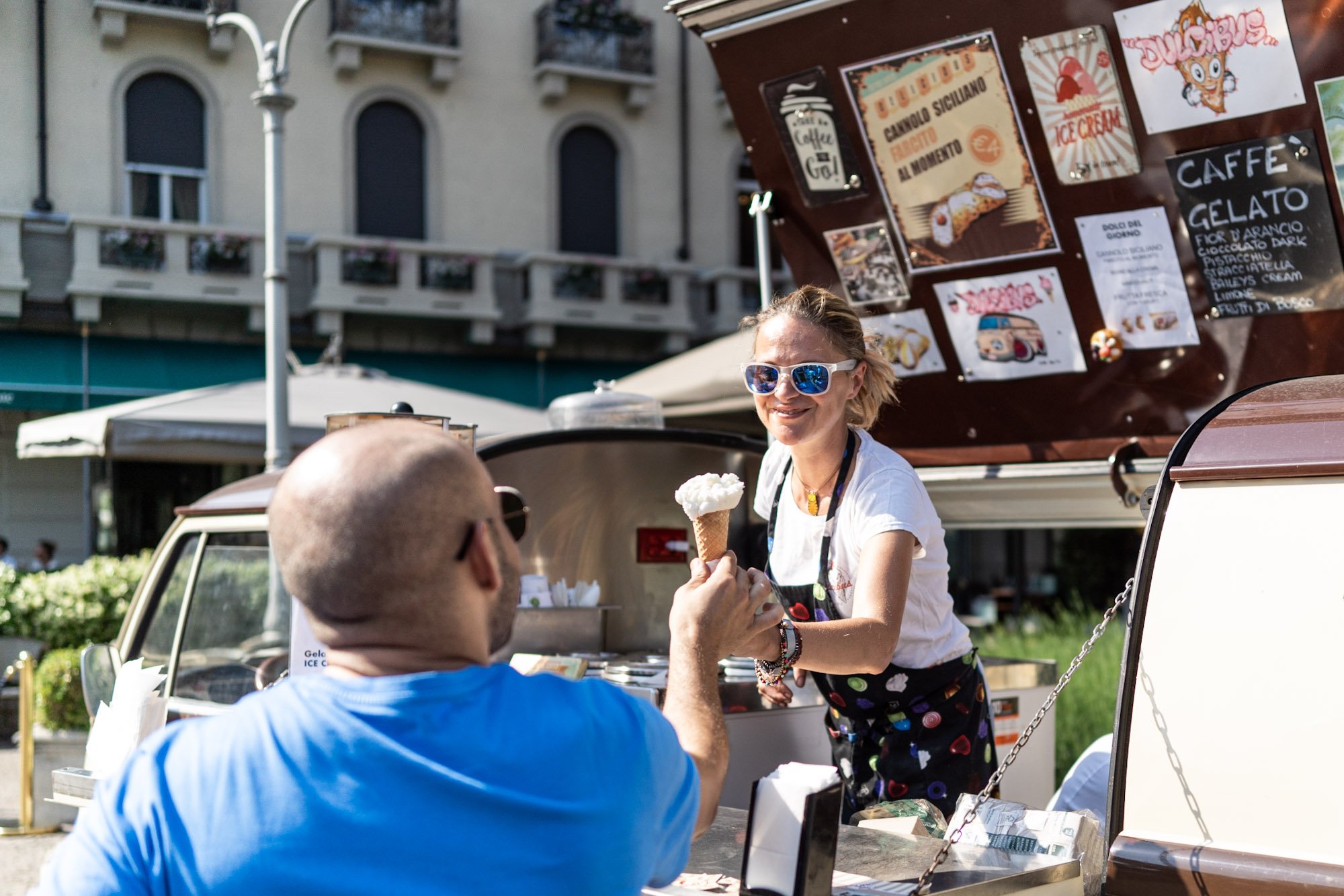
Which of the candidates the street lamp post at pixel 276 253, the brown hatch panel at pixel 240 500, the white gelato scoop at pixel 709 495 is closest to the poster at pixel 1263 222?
the white gelato scoop at pixel 709 495

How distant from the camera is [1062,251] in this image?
349cm

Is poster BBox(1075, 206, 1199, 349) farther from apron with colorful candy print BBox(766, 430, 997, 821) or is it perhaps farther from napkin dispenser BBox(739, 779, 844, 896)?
napkin dispenser BBox(739, 779, 844, 896)

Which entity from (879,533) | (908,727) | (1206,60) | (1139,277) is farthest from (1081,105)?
(908,727)

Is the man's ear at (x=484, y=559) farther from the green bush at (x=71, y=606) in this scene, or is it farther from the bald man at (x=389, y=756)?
the green bush at (x=71, y=606)

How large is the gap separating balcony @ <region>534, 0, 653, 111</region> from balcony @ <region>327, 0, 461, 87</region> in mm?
1373

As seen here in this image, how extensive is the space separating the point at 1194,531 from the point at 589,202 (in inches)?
729

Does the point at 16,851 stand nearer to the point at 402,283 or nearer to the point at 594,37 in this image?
the point at 402,283

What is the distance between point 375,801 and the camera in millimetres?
1261

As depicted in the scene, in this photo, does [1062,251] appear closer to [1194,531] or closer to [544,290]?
[1194,531]

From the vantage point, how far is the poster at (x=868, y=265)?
151 inches

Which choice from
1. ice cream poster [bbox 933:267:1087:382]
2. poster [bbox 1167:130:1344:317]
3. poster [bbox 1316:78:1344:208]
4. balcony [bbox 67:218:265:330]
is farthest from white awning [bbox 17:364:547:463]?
balcony [bbox 67:218:265:330]

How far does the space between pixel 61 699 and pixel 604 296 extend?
12706 mm

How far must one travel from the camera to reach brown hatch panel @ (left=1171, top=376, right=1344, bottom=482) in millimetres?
1818

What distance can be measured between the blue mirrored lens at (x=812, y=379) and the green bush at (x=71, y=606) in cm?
781
